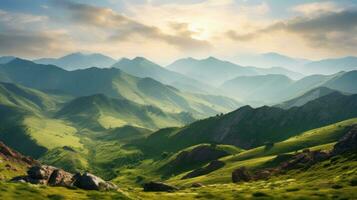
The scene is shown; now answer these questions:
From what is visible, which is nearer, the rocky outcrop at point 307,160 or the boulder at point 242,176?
the rocky outcrop at point 307,160

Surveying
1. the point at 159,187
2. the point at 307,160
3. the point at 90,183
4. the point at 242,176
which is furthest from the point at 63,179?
the point at 307,160

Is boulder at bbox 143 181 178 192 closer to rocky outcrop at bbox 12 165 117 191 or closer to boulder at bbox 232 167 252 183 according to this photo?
rocky outcrop at bbox 12 165 117 191

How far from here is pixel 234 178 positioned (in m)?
130

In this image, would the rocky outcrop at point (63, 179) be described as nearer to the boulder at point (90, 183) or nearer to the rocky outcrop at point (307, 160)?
the boulder at point (90, 183)

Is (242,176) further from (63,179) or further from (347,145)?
(63,179)

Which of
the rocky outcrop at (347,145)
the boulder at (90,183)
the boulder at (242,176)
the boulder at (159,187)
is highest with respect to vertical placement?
the rocky outcrop at (347,145)

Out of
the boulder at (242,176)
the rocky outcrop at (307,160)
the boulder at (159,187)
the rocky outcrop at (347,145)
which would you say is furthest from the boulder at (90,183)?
the rocky outcrop at (347,145)

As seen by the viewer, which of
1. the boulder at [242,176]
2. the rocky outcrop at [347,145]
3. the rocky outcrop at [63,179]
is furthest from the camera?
the boulder at [242,176]

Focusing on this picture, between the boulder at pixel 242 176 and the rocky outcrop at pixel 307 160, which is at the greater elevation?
the rocky outcrop at pixel 307 160

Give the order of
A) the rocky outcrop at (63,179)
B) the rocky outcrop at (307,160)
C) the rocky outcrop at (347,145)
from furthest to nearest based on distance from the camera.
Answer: the rocky outcrop at (307,160) → the rocky outcrop at (347,145) → the rocky outcrop at (63,179)

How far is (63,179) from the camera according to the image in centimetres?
7625

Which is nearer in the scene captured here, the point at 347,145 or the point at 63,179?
the point at 63,179

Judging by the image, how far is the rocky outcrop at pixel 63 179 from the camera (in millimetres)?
71875

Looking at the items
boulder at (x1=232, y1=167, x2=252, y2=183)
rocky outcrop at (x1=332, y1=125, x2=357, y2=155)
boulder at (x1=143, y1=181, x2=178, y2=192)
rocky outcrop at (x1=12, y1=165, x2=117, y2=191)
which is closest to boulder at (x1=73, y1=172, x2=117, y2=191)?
rocky outcrop at (x1=12, y1=165, x2=117, y2=191)
